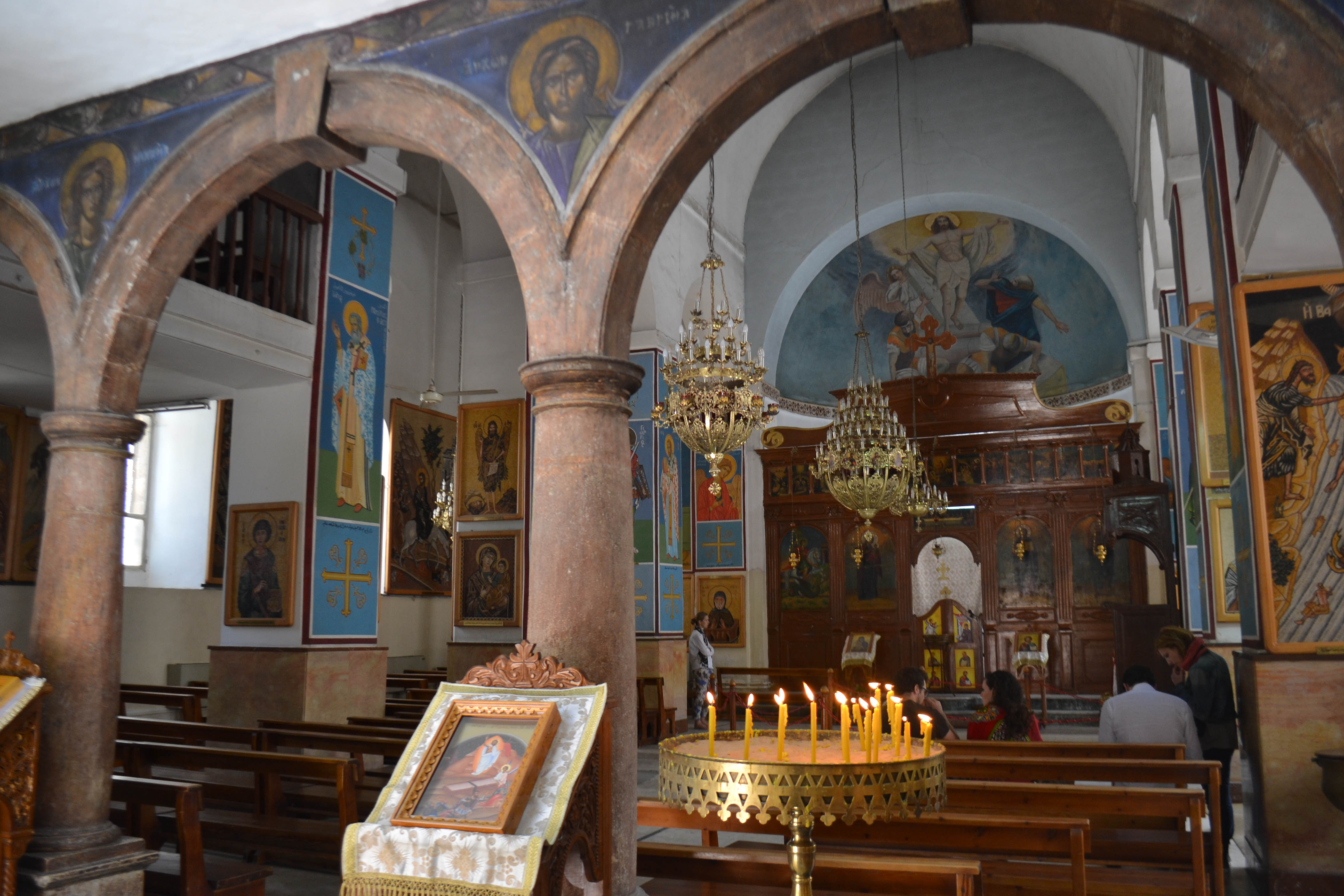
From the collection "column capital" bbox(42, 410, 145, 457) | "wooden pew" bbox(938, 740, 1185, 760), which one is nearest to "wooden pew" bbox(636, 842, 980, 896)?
"wooden pew" bbox(938, 740, 1185, 760)

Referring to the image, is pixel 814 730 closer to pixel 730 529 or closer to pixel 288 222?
pixel 288 222

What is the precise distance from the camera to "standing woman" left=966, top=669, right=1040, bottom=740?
250 inches

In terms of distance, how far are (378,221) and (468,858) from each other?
7.75 meters

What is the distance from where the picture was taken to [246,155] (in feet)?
16.8

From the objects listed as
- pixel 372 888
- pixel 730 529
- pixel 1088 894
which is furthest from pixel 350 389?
pixel 730 529

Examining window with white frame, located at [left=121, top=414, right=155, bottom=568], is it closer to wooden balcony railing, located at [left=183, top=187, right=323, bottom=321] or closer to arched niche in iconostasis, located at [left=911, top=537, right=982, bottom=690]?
wooden balcony railing, located at [left=183, top=187, right=323, bottom=321]

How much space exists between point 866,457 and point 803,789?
863 cm

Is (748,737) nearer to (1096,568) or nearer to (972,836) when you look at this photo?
(972,836)

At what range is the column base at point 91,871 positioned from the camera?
470 cm

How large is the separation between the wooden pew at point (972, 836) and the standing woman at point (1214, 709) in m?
1.78

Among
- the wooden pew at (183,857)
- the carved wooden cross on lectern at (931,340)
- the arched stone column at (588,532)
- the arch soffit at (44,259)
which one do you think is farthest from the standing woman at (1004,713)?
the carved wooden cross on lectern at (931,340)

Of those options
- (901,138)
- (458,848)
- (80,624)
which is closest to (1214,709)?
(458,848)

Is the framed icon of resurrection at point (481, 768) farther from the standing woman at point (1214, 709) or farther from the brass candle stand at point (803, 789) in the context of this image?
the standing woman at point (1214, 709)

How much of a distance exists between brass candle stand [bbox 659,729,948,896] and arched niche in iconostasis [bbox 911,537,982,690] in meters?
14.4
